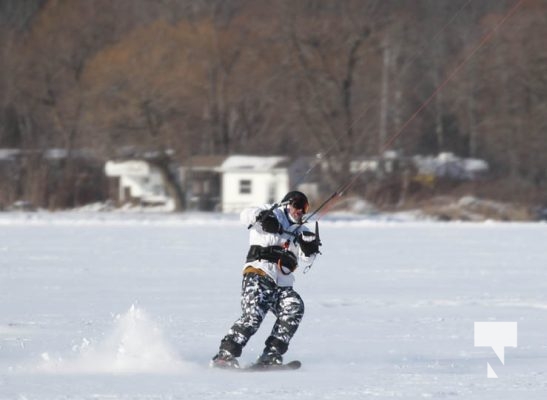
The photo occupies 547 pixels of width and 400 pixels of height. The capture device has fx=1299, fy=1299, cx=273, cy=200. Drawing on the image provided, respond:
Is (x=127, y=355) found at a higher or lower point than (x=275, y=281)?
lower

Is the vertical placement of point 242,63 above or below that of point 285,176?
above

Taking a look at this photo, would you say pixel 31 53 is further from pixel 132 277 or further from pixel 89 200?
pixel 132 277

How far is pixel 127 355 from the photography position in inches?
381

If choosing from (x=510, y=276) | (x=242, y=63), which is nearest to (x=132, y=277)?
(x=510, y=276)

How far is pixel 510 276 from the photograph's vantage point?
61.4 ft

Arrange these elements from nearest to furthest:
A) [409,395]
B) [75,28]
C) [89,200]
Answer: [409,395] < [89,200] < [75,28]

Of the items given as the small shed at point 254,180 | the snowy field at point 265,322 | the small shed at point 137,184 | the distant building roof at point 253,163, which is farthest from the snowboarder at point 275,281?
the distant building roof at point 253,163

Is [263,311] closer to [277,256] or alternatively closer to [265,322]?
[277,256]

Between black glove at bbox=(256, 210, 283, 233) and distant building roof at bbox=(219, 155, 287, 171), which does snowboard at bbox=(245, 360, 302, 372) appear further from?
distant building roof at bbox=(219, 155, 287, 171)

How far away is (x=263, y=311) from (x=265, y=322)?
346 cm

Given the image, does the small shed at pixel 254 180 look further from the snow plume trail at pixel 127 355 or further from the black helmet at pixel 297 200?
the black helmet at pixel 297 200

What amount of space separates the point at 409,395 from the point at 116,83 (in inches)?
1848

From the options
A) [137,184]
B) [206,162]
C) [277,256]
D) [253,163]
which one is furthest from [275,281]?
[137,184]

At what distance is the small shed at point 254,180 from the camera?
60375mm
